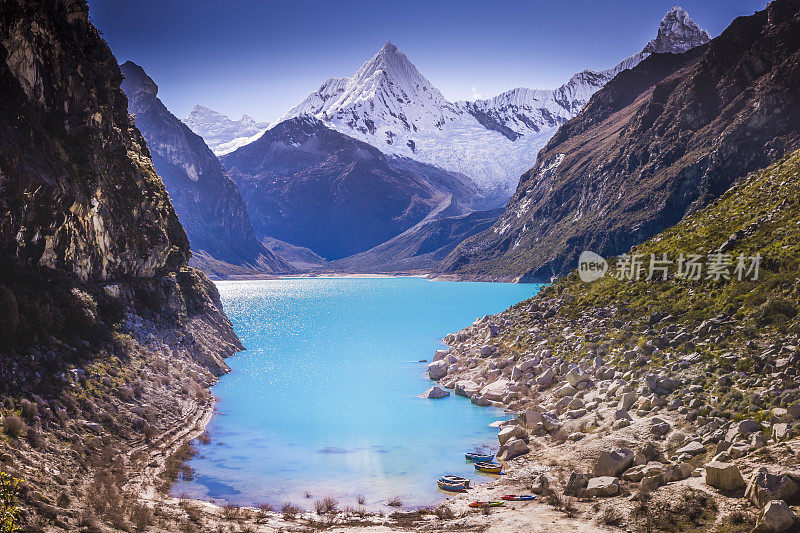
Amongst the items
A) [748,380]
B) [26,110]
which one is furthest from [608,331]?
[26,110]

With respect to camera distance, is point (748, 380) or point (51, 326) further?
point (51, 326)

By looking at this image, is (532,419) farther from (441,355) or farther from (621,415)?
(441,355)

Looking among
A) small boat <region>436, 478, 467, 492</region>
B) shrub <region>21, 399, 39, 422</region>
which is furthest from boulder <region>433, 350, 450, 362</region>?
shrub <region>21, 399, 39, 422</region>

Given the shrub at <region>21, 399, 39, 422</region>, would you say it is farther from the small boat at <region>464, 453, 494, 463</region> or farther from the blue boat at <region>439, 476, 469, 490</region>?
the small boat at <region>464, 453, 494, 463</region>

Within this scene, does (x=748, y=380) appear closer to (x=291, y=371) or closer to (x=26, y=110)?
(x=26, y=110)

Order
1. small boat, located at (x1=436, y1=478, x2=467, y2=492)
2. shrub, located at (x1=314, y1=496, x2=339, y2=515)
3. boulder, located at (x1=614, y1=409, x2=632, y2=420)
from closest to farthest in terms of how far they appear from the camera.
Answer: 1. shrub, located at (x1=314, y1=496, x2=339, y2=515)
2. small boat, located at (x1=436, y1=478, x2=467, y2=492)
3. boulder, located at (x1=614, y1=409, x2=632, y2=420)

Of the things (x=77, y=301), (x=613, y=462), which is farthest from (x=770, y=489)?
(x=77, y=301)
